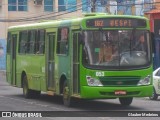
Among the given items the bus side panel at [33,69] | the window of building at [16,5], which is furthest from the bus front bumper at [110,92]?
the window of building at [16,5]

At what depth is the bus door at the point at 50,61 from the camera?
21.9 metres

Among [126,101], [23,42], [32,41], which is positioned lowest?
[126,101]

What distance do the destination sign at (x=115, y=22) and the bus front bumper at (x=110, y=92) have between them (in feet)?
6.45

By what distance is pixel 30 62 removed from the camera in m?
24.4

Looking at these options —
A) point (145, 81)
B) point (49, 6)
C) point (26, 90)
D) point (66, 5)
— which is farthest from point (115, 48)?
point (49, 6)

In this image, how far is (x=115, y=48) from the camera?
19.1m

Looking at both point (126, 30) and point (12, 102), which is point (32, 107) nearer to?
point (12, 102)

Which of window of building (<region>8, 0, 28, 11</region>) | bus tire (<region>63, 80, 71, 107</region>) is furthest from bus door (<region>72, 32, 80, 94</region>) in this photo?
window of building (<region>8, 0, 28, 11</region>)

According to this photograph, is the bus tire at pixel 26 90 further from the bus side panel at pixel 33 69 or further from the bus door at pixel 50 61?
the bus door at pixel 50 61

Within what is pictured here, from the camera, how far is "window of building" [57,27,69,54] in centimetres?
2044

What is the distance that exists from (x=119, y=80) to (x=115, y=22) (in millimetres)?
1845

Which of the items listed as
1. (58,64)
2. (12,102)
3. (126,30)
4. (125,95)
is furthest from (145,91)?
(12,102)

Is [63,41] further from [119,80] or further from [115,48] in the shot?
[119,80]

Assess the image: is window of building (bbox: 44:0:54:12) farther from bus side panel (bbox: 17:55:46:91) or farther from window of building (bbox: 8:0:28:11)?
bus side panel (bbox: 17:55:46:91)
